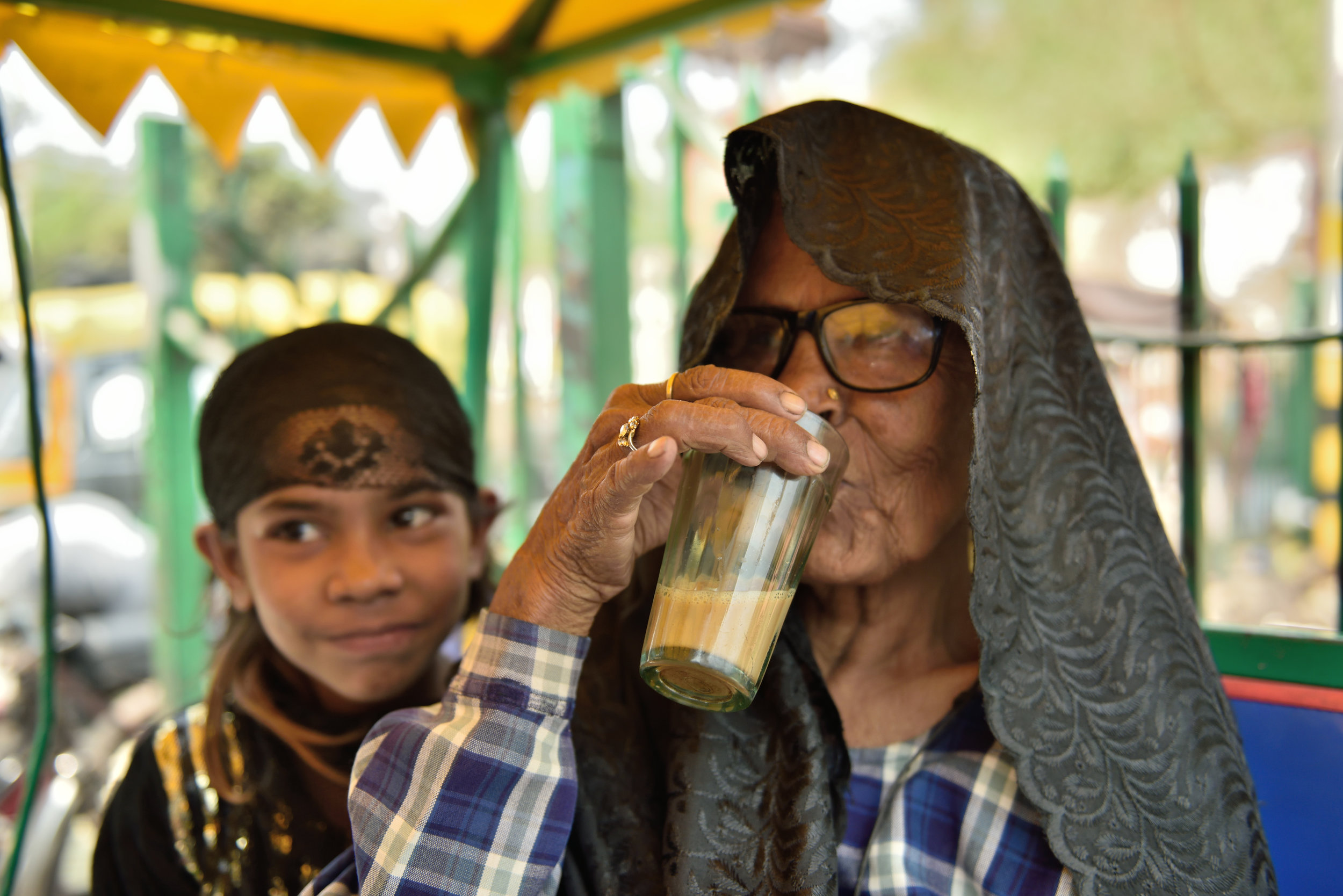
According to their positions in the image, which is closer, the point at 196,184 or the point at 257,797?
the point at 257,797

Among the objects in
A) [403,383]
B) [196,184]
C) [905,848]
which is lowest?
[905,848]

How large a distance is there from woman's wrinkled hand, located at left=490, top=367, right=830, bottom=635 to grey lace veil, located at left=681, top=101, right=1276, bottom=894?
0.82 feet

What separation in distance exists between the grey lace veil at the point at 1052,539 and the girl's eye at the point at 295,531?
2.86 ft

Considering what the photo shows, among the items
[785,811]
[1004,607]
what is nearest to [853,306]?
[1004,607]

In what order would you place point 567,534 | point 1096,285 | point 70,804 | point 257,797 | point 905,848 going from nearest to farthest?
1. point 567,534
2. point 905,848
3. point 257,797
4. point 70,804
5. point 1096,285

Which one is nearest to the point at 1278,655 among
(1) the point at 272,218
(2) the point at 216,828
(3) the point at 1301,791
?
(3) the point at 1301,791

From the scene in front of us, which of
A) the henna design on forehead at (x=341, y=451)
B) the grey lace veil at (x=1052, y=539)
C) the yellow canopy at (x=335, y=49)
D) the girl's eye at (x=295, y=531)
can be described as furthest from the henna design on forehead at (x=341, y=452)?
the yellow canopy at (x=335, y=49)

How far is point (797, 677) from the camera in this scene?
139 cm

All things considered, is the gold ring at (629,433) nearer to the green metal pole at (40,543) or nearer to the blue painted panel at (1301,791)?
the blue painted panel at (1301,791)

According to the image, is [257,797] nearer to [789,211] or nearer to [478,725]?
[478,725]

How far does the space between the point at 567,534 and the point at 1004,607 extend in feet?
1.81

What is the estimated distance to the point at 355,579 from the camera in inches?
67.9

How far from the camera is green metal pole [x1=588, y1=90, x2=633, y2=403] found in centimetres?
355

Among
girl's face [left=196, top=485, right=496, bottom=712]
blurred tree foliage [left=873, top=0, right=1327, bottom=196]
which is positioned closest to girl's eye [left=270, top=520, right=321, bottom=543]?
girl's face [left=196, top=485, right=496, bottom=712]
